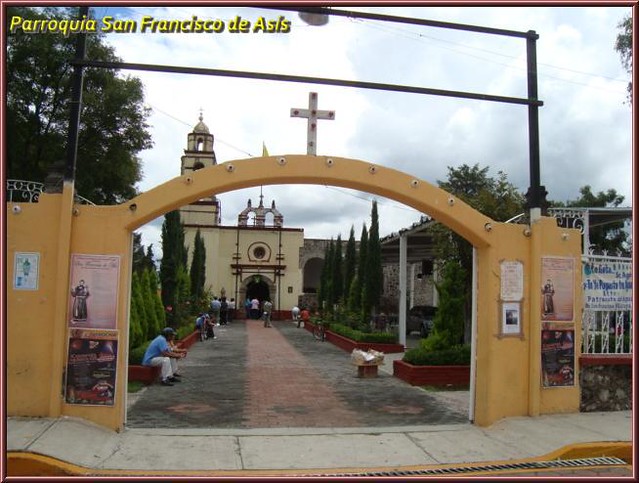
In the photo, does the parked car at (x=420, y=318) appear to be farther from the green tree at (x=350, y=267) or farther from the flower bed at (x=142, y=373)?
the flower bed at (x=142, y=373)

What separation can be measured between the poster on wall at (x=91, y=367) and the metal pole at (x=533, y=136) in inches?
244

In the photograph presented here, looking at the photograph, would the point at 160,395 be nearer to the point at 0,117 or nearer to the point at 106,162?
the point at 0,117

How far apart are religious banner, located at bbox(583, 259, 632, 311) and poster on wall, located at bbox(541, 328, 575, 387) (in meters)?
0.70

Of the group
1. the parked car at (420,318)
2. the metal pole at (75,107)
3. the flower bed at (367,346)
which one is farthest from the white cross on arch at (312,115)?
the parked car at (420,318)

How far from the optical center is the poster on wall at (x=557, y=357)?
8.18 m

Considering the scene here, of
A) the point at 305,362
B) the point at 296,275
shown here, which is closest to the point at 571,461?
the point at 305,362

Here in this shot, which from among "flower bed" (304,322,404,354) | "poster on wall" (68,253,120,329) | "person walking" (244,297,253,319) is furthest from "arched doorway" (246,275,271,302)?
"poster on wall" (68,253,120,329)

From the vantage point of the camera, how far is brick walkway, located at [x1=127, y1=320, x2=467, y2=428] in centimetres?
822

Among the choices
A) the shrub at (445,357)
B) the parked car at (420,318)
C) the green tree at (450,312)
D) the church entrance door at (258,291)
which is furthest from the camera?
the church entrance door at (258,291)

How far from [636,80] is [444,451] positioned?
4.94 meters

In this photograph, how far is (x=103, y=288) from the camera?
7.29m

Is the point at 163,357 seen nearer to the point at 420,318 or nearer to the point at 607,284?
the point at 607,284

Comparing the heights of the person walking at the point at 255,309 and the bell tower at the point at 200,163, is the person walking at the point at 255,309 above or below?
below

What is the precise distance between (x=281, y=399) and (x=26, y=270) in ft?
15.3
